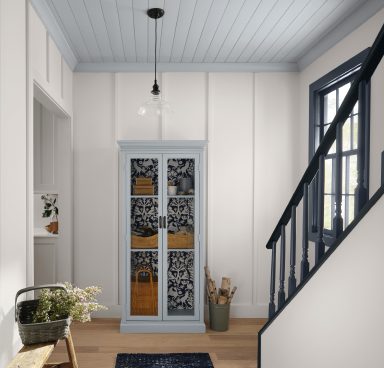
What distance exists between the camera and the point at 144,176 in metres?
4.11

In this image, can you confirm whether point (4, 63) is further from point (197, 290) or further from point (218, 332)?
point (218, 332)

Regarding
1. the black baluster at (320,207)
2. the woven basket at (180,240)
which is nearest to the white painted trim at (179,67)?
the woven basket at (180,240)

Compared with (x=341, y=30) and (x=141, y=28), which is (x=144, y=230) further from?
(x=341, y=30)

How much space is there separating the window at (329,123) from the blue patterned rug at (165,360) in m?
1.48

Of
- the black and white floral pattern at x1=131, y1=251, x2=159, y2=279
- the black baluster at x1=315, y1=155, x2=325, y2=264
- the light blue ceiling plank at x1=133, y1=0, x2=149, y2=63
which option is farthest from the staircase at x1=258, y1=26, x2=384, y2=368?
the light blue ceiling plank at x1=133, y1=0, x2=149, y2=63

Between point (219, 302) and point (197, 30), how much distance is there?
270 centimetres

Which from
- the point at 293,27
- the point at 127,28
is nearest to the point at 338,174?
the point at 293,27

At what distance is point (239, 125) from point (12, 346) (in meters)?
3.11

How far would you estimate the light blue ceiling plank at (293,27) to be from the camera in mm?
3047

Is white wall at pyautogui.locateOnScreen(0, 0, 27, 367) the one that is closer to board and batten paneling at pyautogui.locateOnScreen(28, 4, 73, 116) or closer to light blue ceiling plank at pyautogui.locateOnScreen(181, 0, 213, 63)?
board and batten paneling at pyautogui.locateOnScreen(28, 4, 73, 116)

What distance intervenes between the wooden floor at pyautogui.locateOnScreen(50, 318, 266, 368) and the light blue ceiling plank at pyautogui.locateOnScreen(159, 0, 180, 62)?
112 inches

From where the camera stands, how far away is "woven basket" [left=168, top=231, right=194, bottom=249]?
411 centimetres

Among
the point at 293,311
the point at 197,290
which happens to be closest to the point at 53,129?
the point at 197,290

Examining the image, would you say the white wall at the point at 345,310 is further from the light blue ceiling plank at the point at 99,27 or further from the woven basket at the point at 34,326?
the light blue ceiling plank at the point at 99,27
